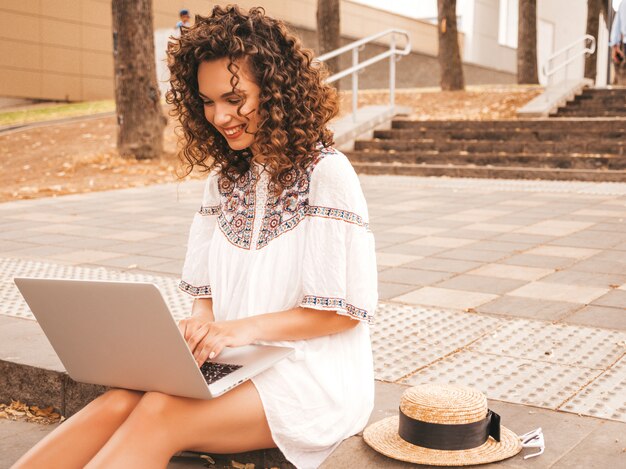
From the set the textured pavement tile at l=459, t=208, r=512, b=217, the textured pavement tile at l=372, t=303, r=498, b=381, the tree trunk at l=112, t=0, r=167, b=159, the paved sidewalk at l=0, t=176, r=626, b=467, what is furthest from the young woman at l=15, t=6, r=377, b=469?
the tree trunk at l=112, t=0, r=167, b=159

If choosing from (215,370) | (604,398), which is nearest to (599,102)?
(604,398)

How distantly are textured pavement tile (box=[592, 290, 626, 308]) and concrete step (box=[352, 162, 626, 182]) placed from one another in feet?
20.7

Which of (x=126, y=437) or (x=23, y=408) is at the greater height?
(x=126, y=437)

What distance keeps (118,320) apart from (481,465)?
40.3 inches

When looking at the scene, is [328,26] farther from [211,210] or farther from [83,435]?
[83,435]

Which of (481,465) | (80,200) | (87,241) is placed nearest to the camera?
(481,465)

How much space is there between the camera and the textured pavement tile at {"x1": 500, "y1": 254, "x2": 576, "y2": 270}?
5.49 metres

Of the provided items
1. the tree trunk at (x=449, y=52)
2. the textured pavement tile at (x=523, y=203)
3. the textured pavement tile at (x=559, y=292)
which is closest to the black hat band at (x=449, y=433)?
the textured pavement tile at (x=559, y=292)

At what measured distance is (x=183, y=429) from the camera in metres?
2.12

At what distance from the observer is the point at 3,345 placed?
11.9 ft

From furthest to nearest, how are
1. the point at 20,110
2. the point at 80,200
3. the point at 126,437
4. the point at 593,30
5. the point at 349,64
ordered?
the point at 349,64, the point at 593,30, the point at 20,110, the point at 80,200, the point at 126,437

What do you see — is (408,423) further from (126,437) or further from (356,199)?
(126,437)

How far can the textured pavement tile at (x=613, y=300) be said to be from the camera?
4380mm

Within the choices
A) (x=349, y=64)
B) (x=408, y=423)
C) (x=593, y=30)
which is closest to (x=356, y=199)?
(x=408, y=423)
